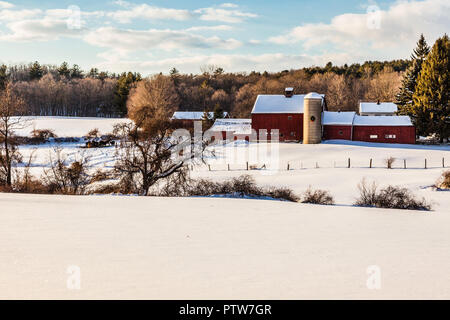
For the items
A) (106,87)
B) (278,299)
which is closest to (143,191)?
(278,299)

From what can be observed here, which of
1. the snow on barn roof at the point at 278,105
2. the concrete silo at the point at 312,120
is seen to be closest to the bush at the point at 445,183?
the concrete silo at the point at 312,120

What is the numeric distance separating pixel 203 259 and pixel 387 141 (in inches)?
1585

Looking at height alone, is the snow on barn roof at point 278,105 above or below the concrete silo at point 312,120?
above

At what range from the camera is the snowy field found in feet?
16.9

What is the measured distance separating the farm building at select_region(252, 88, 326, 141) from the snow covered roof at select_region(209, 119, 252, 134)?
69.2 inches

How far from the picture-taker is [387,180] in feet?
73.1

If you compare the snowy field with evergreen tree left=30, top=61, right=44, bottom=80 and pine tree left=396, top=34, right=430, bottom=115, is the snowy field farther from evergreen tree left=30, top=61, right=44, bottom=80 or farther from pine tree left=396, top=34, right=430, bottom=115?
evergreen tree left=30, top=61, right=44, bottom=80

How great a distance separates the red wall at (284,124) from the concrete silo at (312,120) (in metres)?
2.32

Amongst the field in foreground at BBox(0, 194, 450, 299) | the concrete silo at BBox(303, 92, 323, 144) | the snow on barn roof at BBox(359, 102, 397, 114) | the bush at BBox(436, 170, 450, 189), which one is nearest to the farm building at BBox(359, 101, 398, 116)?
the snow on barn roof at BBox(359, 102, 397, 114)

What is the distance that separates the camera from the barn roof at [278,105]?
4388 centimetres

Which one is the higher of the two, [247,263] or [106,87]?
[106,87]

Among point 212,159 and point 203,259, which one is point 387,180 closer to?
point 212,159

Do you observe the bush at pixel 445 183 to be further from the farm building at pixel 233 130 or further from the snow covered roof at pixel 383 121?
the farm building at pixel 233 130
